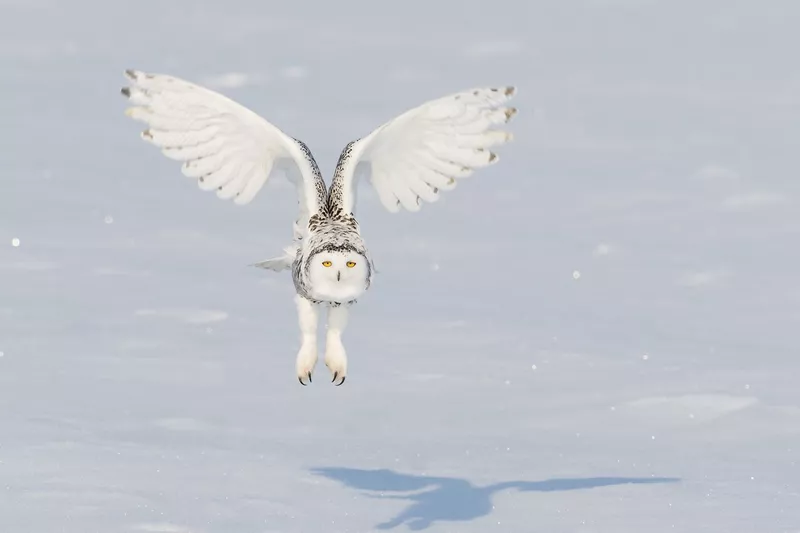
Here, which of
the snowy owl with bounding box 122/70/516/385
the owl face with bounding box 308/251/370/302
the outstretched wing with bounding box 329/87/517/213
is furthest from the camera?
the outstretched wing with bounding box 329/87/517/213

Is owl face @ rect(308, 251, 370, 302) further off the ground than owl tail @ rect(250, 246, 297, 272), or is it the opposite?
owl tail @ rect(250, 246, 297, 272)

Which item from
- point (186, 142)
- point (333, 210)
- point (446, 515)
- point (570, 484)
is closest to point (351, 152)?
point (333, 210)

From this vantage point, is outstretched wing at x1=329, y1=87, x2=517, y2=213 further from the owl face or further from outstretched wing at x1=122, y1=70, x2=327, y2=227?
the owl face

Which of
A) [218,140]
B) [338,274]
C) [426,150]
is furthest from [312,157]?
[338,274]

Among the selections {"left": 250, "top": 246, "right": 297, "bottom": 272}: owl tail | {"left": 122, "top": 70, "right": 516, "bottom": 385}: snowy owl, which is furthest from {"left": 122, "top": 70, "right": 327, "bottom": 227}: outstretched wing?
{"left": 250, "top": 246, "right": 297, "bottom": 272}: owl tail

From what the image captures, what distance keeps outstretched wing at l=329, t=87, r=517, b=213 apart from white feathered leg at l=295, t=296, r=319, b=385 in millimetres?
740

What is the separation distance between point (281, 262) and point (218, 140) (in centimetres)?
97

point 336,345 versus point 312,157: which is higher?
point 312,157

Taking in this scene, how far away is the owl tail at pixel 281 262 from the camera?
11.3m

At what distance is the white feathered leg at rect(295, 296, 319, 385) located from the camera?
11.0 meters

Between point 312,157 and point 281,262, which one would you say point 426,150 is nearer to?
point 312,157

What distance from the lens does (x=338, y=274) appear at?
10.3 metres

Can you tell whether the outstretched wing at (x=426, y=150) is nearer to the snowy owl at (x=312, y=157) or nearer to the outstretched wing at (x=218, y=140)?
the snowy owl at (x=312, y=157)

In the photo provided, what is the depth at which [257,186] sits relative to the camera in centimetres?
1159
